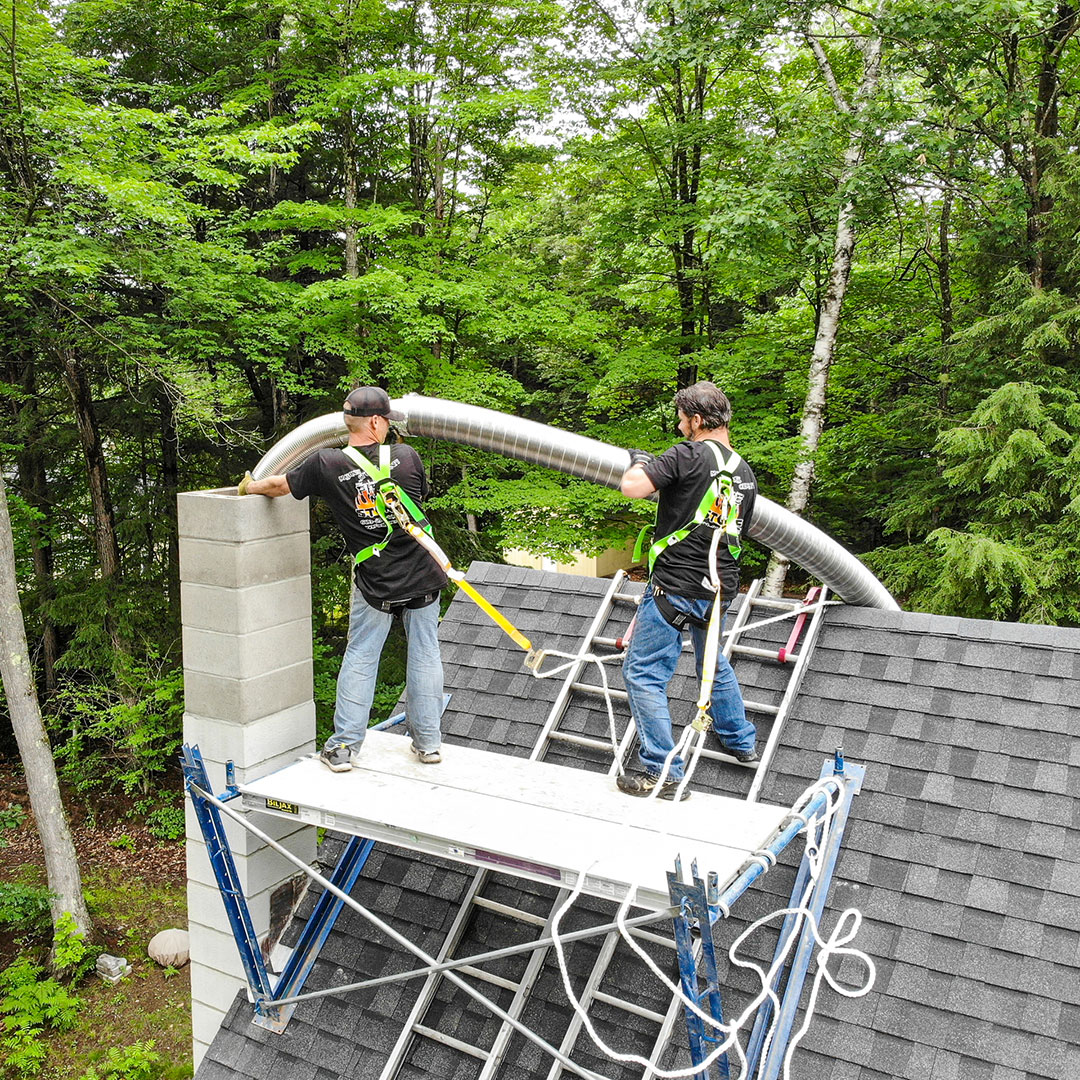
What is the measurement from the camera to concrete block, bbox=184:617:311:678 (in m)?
3.82

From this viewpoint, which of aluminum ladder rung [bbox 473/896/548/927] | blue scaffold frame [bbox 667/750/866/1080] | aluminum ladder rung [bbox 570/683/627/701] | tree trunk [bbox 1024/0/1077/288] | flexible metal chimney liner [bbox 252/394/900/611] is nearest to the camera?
blue scaffold frame [bbox 667/750/866/1080]

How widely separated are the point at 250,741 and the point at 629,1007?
6.54 ft

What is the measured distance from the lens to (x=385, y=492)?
345 cm

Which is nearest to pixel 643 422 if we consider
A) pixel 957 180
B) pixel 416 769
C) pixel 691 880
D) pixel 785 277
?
pixel 785 277

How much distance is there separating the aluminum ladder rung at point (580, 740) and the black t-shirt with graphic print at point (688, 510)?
3.57 feet

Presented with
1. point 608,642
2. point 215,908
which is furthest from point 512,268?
point 215,908

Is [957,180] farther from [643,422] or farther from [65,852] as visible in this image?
[65,852]

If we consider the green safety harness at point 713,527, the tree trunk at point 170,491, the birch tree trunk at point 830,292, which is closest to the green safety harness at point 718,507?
the green safety harness at point 713,527

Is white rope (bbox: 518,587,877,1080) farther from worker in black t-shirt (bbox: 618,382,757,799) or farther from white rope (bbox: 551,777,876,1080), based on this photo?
worker in black t-shirt (bbox: 618,382,757,799)

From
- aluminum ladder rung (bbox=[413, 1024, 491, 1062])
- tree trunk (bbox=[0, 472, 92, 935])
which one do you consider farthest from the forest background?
aluminum ladder rung (bbox=[413, 1024, 491, 1062])

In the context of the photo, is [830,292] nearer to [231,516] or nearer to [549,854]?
[231,516]

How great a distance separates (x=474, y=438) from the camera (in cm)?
403

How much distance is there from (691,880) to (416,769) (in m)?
1.61

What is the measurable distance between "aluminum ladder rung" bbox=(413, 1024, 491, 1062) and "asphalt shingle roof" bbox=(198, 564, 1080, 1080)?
4 centimetres
